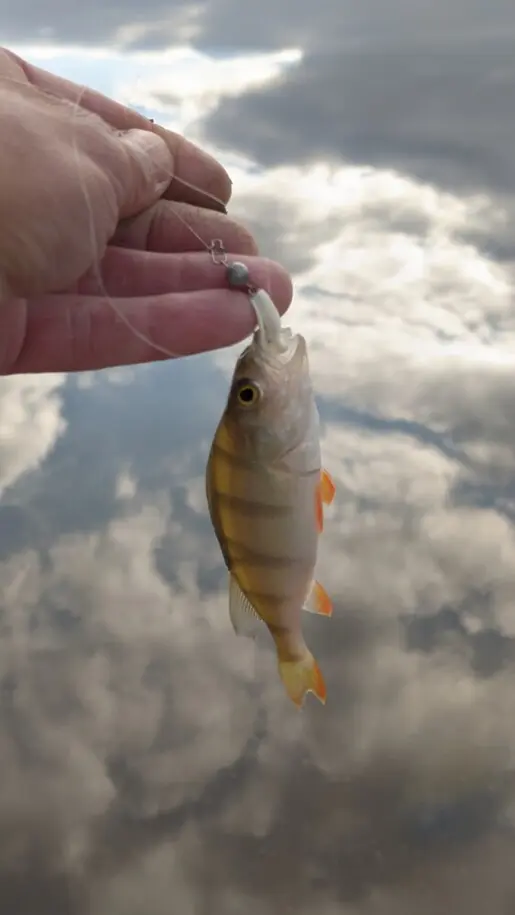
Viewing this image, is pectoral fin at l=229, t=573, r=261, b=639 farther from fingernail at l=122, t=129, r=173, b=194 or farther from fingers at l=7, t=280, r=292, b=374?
fingernail at l=122, t=129, r=173, b=194

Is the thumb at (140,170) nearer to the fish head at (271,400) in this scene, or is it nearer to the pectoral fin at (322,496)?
the fish head at (271,400)

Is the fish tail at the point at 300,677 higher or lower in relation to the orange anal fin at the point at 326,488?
lower

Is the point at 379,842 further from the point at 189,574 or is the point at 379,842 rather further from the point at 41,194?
the point at 41,194

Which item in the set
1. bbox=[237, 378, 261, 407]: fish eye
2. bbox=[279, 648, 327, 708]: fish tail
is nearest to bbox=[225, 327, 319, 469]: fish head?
bbox=[237, 378, 261, 407]: fish eye

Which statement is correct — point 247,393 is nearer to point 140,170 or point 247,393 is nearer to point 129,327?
point 129,327

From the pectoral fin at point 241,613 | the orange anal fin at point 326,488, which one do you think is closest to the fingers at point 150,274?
the orange anal fin at point 326,488

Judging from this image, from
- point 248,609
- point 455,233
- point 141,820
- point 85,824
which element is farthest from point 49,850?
point 455,233
